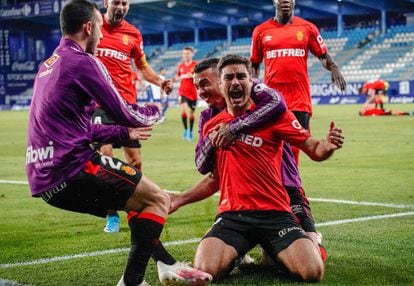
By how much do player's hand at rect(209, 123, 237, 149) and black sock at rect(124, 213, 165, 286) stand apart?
0.85 metres

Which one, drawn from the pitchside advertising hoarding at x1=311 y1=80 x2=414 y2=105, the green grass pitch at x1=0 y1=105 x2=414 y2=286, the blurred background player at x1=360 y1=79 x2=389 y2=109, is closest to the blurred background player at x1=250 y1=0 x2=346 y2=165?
the green grass pitch at x1=0 y1=105 x2=414 y2=286

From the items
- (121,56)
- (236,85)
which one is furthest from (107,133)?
(121,56)

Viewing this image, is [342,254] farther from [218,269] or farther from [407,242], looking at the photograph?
[218,269]

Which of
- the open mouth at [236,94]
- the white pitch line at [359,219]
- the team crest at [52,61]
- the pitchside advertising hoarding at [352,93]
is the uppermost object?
the team crest at [52,61]

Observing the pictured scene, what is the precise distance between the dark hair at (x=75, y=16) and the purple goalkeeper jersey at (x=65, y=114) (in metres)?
0.16

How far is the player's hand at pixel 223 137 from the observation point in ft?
20.7

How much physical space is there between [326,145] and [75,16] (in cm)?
187

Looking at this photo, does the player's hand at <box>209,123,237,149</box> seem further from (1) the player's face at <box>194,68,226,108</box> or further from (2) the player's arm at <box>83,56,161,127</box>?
(2) the player's arm at <box>83,56,161,127</box>

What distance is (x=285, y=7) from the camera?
33.9 ft

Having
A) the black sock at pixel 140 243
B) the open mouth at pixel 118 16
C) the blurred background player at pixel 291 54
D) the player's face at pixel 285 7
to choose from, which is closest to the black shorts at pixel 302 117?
the blurred background player at pixel 291 54

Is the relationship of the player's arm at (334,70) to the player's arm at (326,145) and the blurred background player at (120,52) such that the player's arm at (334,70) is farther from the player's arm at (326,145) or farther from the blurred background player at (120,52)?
the player's arm at (326,145)

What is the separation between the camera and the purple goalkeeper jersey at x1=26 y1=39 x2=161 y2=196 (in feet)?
17.9

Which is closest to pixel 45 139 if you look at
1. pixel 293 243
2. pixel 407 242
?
pixel 293 243

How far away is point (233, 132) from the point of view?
631 cm
